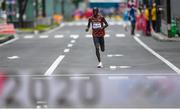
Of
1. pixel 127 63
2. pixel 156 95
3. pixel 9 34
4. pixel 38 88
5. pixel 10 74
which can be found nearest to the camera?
pixel 156 95

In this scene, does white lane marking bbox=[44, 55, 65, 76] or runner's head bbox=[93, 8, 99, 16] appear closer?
white lane marking bbox=[44, 55, 65, 76]

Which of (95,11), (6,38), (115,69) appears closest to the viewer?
(115,69)

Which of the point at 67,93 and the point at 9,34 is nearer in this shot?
the point at 67,93

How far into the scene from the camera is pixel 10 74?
19609 millimetres

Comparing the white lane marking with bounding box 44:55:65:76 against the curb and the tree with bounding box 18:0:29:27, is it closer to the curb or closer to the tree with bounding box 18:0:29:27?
the curb

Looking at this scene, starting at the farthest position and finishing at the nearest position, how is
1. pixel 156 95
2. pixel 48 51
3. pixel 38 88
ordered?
pixel 48 51
pixel 38 88
pixel 156 95

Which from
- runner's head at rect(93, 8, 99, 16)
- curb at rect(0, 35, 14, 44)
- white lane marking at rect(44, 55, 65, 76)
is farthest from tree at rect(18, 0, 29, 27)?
runner's head at rect(93, 8, 99, 16)

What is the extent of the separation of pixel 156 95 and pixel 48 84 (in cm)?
333

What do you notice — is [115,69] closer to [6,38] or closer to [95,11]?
[95,11]

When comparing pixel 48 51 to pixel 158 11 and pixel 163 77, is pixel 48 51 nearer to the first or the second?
pixel 163 77

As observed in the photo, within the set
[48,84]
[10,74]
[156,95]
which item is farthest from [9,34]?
[156,95]

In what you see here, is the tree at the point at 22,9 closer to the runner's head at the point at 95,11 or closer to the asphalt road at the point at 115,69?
the asphalt road at the point at 115,69

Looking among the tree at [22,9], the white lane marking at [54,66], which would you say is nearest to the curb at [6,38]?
the white lane marking at [54,66]

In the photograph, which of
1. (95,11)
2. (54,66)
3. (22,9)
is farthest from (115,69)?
(22,9)
